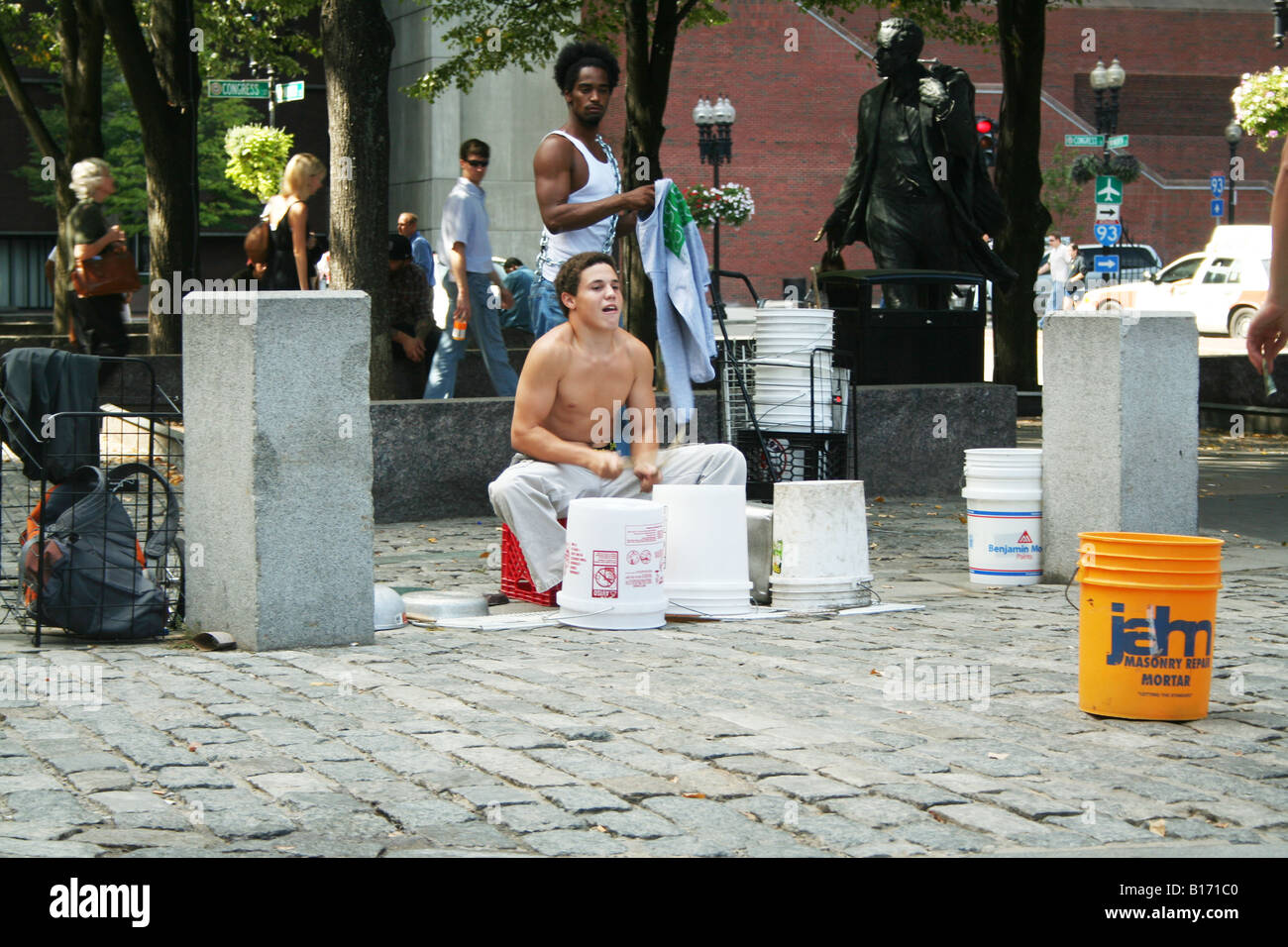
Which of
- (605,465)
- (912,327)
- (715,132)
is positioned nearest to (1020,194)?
(912,327)

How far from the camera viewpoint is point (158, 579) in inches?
312

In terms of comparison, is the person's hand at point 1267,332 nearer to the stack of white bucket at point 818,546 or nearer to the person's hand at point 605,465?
the stack of white bucket at point 818,546

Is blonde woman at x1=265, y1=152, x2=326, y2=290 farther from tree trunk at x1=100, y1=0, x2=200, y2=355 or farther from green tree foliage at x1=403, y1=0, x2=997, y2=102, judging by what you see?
green tree foliage at x1=403, y1=0, x2=997, y2=102

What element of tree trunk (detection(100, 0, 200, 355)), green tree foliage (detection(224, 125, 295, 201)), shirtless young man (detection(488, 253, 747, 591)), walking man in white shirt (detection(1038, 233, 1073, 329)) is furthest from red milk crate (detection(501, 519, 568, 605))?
walking man in white shirt (detection(1038, 233, 1073, 329))

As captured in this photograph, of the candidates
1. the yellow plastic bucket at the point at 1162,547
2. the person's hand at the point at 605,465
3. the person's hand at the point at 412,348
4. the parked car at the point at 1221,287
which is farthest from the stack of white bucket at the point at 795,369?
the parked car at the point at 1221,287

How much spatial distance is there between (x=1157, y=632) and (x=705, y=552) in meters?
2.64

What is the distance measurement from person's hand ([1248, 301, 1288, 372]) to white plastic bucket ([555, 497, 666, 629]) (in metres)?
3.83

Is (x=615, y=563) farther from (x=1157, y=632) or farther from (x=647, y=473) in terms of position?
(x=1157, y=632)

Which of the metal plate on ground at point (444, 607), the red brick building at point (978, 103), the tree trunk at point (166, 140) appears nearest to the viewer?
the metal plate on ground at point (444, 607)

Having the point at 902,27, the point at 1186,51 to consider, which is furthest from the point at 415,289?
the point at 1186,51

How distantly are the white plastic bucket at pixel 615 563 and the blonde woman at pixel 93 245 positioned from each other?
676cm

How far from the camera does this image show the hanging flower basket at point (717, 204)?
37.4m

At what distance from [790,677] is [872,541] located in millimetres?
4389

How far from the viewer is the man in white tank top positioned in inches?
366
